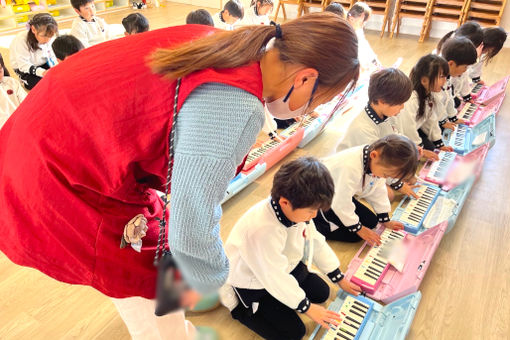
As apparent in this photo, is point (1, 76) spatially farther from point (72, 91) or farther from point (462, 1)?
point (462, 1)

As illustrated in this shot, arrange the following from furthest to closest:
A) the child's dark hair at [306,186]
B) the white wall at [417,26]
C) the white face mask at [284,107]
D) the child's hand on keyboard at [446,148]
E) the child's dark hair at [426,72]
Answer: the white wall at [417,26] → the child's hand on keyboard at [446,148] → the child's dark hair at [426,72] → the child's dark hair at [306,186] → the white face mask at [284,107]

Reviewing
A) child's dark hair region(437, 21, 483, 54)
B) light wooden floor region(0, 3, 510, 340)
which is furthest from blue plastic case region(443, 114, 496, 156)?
child's dark hair region(437, 21, 483, 54)

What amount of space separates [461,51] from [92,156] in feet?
7.60

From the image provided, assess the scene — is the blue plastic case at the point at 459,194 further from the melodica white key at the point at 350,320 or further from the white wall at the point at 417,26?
the white wall at the point at 417,26

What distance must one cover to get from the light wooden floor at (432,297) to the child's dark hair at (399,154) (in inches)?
18.0

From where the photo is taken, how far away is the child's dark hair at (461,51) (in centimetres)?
225

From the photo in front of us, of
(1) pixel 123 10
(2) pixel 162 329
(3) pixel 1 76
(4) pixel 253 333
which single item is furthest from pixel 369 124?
(1) pixel 123 10

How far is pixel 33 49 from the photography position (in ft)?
9.26

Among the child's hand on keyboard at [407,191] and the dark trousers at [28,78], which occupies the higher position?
the dark trousers at [28,78]

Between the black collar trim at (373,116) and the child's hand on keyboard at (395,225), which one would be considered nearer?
the child's hand on keyboard at (395,225)

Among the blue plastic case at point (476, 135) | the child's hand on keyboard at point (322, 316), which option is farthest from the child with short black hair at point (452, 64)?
the child's hand on keyboard at point (322, 316)

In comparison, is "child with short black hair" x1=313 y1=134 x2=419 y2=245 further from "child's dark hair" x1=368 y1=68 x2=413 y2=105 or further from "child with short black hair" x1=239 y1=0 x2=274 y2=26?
"child with short black hair" x1=239 y1=0 x2=274 y2=26

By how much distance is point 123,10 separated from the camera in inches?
248

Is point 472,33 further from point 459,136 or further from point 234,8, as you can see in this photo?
point 234,8
